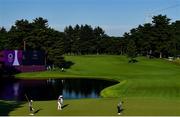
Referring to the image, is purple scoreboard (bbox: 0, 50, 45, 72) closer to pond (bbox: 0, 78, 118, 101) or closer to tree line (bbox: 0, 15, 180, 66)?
tree line (bbox: 0, 15, 180, 66)

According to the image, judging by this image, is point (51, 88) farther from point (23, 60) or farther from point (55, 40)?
Result: point (55, 40)

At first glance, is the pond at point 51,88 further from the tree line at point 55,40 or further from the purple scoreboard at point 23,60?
the tree line at point 55,40

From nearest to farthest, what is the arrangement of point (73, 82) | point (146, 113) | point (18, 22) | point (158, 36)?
point (146, 113)
point (73, 82)
point (18, 22)
point (158, 36)

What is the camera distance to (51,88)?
98.9 meters

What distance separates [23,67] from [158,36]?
74749mm

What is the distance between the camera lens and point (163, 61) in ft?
542

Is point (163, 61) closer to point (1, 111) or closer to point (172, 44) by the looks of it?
point (172, 44)

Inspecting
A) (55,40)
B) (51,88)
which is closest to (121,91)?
(51,88)

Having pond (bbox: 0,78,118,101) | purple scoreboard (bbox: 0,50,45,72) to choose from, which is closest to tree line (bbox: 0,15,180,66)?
purple scoreboard (bbox: 0,50,45,72)

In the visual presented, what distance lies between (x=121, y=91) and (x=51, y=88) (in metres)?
19.1

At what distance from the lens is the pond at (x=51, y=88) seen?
8607cm

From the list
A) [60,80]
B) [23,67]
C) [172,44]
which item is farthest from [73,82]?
[172,44]

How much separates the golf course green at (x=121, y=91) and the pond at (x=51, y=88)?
453cm

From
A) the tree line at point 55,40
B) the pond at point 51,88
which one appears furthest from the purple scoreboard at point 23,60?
the pond at point 51,88
